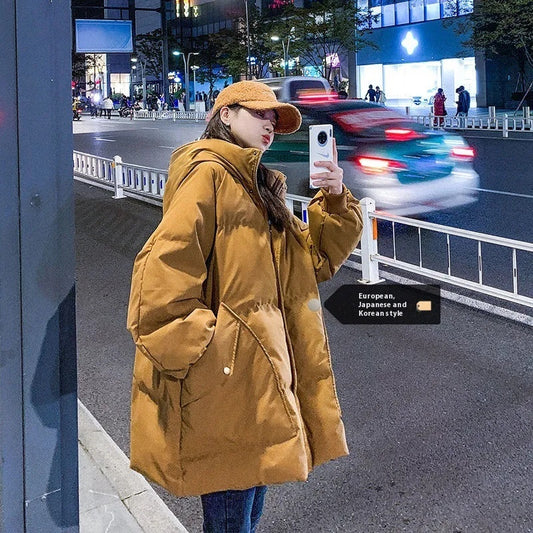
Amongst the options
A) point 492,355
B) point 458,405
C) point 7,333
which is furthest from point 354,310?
point 7,333

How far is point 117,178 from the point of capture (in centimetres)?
1338

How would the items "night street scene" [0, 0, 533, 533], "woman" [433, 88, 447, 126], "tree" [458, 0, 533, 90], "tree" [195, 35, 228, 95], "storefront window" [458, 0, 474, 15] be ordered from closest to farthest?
"night street scene" [0, 0, 533, 533] → "woman" [433, 88, 447, 126] → "tree" [458, 0, 533, 90] → "storefront window" [458, 0, 474, 15] → "tree" [195, 35, 228, 95]

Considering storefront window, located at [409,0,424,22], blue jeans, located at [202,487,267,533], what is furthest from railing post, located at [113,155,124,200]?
storefront window, located at [409,0,424,22]

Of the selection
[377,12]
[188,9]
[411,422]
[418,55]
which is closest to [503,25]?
[418,55]

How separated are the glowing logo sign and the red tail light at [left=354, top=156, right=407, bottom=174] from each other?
34.8 metres

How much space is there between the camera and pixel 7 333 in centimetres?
203

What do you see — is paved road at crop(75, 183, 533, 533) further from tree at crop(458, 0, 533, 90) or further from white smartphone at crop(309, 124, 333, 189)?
tree at crop(458, 0, 533, 90)

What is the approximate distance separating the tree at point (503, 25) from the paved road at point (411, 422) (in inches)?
1045

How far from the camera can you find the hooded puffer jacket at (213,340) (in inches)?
71.4

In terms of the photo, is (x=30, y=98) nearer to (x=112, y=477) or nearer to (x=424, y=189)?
(x=112, y=477)

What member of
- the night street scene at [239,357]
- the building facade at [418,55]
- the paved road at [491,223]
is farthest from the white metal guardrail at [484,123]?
the night street scene at [239,357]

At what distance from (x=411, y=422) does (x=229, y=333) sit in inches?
95.6

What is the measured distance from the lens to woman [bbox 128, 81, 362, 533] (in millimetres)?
1823

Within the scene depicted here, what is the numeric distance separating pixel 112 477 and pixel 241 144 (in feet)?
6.38
